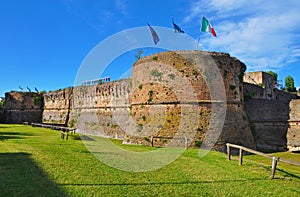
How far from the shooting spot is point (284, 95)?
2759 centimetres

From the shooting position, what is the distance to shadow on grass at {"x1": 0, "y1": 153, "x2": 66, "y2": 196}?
5.04 metres

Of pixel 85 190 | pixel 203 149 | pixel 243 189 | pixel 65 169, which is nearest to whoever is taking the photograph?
pixel 85 190

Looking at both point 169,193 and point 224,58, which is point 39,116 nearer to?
point 224,58

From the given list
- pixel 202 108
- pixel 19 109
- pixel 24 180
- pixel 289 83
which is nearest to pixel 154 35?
pixel 202 108

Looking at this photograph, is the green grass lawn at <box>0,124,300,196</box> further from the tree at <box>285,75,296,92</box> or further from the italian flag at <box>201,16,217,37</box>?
the tree at <box>285,75,296,92</box>

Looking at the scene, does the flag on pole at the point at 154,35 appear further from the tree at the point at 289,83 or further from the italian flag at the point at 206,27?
the tree at the point at 289,83

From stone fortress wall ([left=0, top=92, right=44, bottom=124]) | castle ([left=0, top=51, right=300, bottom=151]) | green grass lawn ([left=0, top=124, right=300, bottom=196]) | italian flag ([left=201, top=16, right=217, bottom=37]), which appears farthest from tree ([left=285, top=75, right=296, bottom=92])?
green grass lawn ([left=0, top=124, right=300, bottom=196])

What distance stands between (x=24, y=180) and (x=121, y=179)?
227 cm

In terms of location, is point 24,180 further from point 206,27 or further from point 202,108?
point 206,27

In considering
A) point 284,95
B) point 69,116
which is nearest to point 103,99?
point 69,116

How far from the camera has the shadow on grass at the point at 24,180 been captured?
504cm

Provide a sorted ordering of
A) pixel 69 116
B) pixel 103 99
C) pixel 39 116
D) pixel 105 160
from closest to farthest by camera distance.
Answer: pixel 105 160, pixel 103 99, pixel 69 116, pixel 39 116

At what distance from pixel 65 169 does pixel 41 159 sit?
4.53 ft

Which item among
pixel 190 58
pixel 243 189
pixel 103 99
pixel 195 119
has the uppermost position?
pixel 190 58
